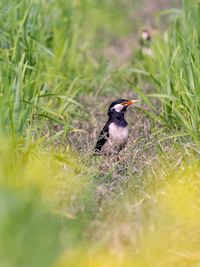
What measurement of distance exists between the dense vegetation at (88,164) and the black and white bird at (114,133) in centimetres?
15

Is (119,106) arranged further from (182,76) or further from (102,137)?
(182,76)

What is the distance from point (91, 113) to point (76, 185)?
265cm

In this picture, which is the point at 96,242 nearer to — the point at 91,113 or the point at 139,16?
the point at 91,113

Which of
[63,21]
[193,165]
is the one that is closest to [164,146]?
[193,165]

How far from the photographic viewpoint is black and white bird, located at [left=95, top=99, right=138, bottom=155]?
21.0 feet

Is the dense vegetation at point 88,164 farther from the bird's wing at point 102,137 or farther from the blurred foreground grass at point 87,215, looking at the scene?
the bird's wing at point 102,137

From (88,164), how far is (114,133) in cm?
86

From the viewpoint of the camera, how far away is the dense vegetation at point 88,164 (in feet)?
13.7

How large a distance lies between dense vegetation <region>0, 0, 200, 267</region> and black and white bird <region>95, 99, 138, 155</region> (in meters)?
Result: 0.15

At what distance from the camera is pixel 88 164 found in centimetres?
570

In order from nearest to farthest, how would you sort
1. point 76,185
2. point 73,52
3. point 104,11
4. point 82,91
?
point 76,185
point 82,91
point 73,52
point 104,11

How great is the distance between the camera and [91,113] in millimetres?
7555

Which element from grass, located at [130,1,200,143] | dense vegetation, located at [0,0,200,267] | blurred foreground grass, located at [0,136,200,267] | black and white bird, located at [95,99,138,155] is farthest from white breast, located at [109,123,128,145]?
blurred foreground grass, located at [0,136,200,267]

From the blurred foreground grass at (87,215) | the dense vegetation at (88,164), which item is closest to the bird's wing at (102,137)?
the dense vegetation at (88,164)
